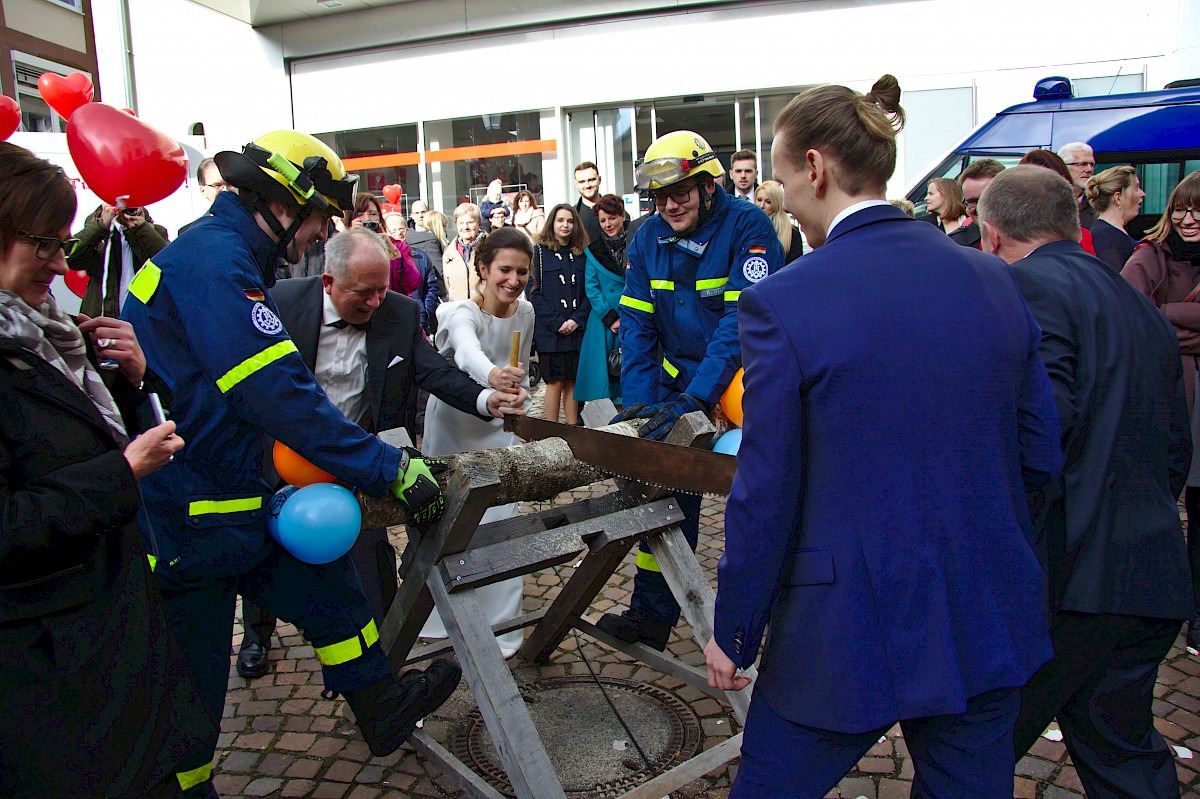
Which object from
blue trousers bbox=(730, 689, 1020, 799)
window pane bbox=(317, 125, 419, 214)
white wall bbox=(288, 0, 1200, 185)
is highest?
white wall bbox=(288, 0, 1200, 185)

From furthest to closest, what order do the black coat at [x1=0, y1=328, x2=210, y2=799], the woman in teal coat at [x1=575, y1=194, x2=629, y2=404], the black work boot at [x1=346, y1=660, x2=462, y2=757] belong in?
the woman in teal coat at [x1=575, y1=194, x2=629, y2=404], the black work boot at [x1=346, y1=660, x2=462, y2=757], the black coat at [x1=0, y1=328, x2=210, y2=799]

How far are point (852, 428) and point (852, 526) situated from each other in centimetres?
20

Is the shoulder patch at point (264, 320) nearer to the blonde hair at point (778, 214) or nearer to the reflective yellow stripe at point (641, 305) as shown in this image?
the reflective yellow stripe at point (641, 305)

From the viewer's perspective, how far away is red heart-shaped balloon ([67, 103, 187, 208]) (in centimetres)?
451

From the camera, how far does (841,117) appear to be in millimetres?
1907

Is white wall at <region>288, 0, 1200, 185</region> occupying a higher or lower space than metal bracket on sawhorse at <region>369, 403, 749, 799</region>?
higher

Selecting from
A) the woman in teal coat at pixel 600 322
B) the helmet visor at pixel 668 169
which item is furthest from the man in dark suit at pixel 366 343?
the woman in teal coat at pixel 600 322

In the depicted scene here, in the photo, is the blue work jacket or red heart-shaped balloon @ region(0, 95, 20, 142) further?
red heart-shaped balloon @ region(0, 95, 20, 142)

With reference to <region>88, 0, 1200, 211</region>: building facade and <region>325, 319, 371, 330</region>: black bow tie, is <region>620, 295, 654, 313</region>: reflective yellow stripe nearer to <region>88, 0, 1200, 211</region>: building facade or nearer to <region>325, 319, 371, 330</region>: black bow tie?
<region>325, 319, 371, 330</region>: black bow tie

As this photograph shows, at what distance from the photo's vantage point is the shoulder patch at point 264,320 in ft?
8.63

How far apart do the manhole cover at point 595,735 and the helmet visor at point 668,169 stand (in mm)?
2217

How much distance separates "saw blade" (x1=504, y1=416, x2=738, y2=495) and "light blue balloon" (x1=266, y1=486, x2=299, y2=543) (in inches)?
39.3

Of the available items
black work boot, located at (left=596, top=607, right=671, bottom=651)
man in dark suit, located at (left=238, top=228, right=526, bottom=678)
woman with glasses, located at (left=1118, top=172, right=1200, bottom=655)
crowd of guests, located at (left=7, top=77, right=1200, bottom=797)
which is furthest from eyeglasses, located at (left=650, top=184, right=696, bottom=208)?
woman with glasses, located at (left=1118, top=172, right=1200, bottom=655)

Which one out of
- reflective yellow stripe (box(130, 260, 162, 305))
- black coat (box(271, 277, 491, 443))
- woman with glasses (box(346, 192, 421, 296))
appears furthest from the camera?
woman with glasses (box(346, 192, 421, 296))
